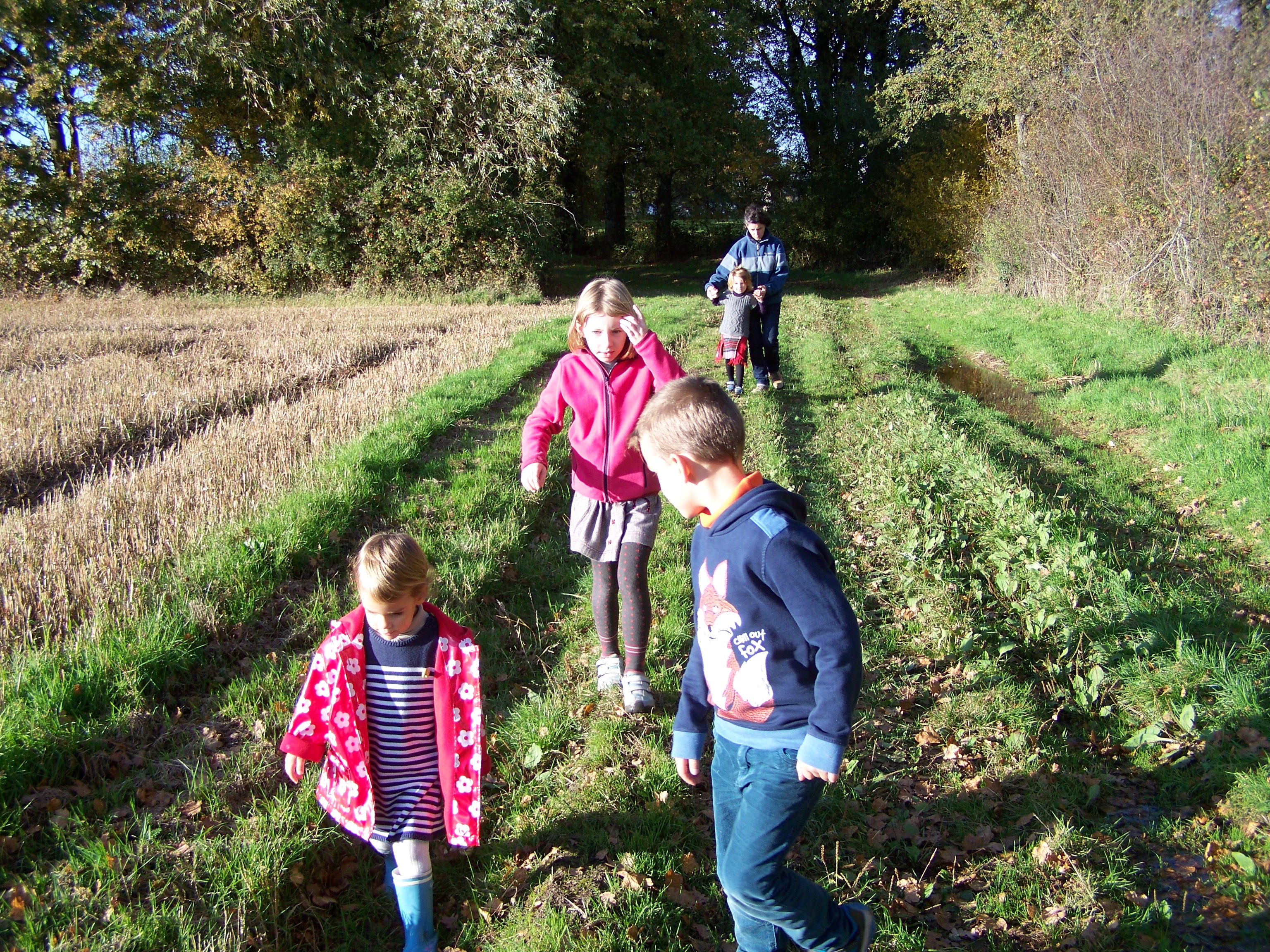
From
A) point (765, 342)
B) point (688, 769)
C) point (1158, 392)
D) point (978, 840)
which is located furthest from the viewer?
point (765, 342)

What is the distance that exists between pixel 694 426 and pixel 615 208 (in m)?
34.3

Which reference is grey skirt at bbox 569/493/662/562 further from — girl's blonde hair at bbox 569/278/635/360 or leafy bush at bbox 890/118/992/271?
leafy bush at bbox 890/118/992/271

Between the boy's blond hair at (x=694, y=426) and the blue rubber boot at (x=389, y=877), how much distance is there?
6.42 feet

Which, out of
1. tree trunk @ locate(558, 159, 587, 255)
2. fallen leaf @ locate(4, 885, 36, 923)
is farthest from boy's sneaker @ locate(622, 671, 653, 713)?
tree trunk @ locate(558, 159, 587, 255)

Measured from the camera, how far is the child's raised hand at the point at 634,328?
152 inches

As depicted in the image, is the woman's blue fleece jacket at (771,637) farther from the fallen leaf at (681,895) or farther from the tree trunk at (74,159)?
the tree trunk at (74,159)

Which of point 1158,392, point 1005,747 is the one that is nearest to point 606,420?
point 1005,747

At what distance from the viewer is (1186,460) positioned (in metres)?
7.77

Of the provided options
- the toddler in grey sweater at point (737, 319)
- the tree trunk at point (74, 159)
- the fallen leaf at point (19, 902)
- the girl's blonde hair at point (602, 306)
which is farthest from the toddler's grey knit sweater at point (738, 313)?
the tree trunk at point (74, 159)

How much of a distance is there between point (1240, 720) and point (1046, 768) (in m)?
0.99

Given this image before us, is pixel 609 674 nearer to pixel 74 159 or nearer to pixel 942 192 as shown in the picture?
pixel 74 159

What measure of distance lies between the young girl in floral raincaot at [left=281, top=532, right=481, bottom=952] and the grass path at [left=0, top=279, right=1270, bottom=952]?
406mm

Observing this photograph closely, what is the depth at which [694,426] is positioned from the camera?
8.09 feet

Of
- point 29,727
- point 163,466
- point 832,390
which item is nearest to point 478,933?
point 29,727
